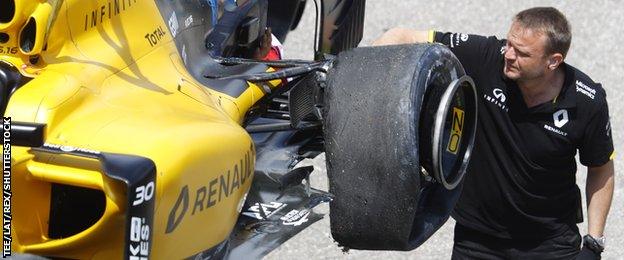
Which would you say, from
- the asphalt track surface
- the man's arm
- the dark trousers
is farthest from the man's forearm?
the asphalt track surface

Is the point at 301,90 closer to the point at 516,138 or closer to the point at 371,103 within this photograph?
the point at 371,103

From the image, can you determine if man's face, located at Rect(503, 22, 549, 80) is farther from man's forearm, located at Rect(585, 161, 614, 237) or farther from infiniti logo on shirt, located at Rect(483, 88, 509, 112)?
man's forearm, located at Rect(585, 161, 614, 237)

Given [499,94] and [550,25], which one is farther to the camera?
[499,94]

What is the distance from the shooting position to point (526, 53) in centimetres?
423

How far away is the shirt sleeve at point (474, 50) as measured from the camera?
14.5 feet

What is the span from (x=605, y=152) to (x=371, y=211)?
4.01 feet

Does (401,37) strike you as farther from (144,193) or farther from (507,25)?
(507,25)

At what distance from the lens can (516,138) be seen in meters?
4.43

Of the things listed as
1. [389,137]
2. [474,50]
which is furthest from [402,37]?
[389,137]

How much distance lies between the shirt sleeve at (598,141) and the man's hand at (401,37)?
0.65 metres

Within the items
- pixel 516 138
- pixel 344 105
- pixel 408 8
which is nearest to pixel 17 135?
pixel 344 105

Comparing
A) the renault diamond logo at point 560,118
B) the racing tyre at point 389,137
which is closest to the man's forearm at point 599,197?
the renault diamond logo at point 560,118

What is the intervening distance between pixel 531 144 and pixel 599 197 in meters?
0.34

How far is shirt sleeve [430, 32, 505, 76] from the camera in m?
4.42
